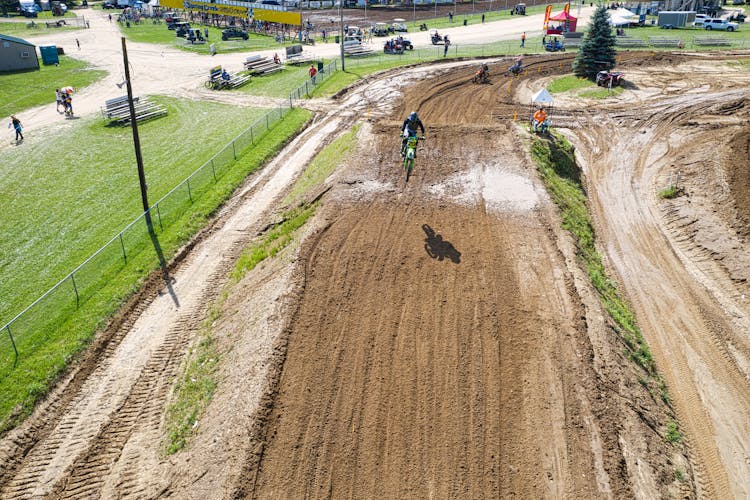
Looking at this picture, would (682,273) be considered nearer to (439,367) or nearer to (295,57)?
(439,367)

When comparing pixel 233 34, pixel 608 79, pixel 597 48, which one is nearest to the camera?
pixel 608 79

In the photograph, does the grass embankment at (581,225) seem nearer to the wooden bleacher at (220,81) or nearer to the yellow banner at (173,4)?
the wooden bleacher at (220,81)

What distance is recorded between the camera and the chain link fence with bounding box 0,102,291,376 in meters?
18.4

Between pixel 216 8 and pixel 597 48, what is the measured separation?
214 feet

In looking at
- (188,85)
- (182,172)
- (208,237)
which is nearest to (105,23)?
(188,85)

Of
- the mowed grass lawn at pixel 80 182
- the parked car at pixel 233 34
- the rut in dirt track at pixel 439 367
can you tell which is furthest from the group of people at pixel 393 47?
the rut in dirt track at pixel 439 367

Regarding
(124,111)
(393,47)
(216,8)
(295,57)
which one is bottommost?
(124,111)

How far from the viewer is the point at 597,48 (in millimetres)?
48438

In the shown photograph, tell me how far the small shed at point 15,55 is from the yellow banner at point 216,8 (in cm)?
3385

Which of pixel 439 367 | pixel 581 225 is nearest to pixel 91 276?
pixel 439 367

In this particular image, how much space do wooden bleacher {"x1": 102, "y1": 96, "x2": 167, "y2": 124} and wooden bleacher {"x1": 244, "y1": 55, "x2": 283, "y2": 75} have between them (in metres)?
14.6

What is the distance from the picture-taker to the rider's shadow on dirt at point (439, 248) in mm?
19016

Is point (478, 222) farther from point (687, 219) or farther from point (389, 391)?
point (687, 219)

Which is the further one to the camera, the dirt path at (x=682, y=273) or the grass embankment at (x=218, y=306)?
the dirt path at (x=682, y=273)
